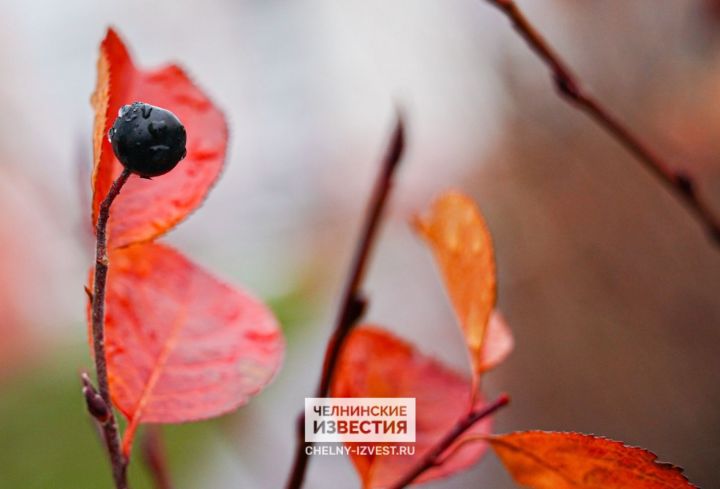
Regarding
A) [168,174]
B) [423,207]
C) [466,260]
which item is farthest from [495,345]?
[423,207]

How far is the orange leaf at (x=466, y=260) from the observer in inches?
12.1

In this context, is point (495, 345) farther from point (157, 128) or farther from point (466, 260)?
point (157, 128)

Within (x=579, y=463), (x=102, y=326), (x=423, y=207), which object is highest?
(x=102, y=326)

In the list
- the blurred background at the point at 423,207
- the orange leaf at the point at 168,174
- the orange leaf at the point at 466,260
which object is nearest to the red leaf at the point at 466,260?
the orange leaf at the point at 466,260

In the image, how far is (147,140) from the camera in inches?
8.7

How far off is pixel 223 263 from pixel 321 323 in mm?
303

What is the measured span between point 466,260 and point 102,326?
0.15 metres

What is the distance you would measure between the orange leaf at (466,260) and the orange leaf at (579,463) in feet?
0.12

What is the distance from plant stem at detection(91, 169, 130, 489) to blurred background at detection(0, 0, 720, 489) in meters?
0.30

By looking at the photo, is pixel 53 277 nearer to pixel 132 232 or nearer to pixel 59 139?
pixel 59 139

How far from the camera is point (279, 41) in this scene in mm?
2994

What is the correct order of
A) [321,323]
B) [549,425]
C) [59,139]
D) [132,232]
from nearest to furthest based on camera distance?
1. [132,232]
2. [549,425]
3. [321,323]
4. [59,139]

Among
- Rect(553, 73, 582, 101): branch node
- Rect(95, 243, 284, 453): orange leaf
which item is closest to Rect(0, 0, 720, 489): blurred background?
Rect(95, 243, 284, 453): orange leaf

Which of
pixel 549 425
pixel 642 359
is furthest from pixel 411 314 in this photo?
pixel 642 359
